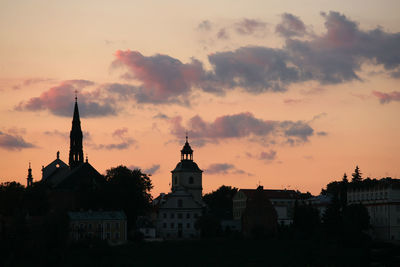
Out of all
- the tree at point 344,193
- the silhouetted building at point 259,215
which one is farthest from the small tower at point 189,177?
the tree at point 344,193

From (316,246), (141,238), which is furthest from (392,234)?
(141,238)

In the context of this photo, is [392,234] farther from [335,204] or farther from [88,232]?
[88,232]

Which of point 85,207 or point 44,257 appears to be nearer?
point 44,257

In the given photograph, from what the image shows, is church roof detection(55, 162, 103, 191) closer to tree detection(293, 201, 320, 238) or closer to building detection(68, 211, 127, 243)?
building detection(68, 211, 127, 243)

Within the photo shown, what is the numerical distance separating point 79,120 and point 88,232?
3148cm

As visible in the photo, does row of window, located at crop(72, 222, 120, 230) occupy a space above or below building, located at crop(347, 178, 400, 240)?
below

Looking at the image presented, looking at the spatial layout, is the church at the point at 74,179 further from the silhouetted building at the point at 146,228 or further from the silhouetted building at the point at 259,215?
the silhouetted building at the point at 259,215

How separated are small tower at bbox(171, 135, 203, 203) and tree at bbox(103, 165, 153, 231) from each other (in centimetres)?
1342

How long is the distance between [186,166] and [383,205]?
1386 inches

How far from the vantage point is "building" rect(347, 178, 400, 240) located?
13875 cm

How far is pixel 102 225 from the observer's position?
13288 cm

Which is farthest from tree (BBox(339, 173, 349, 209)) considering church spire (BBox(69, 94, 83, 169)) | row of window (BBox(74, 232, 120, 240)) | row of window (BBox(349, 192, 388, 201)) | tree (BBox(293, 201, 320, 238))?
church spire (BBox(69, 94, 83, 169))

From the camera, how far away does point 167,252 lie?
382ft

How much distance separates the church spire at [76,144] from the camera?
157375mm
